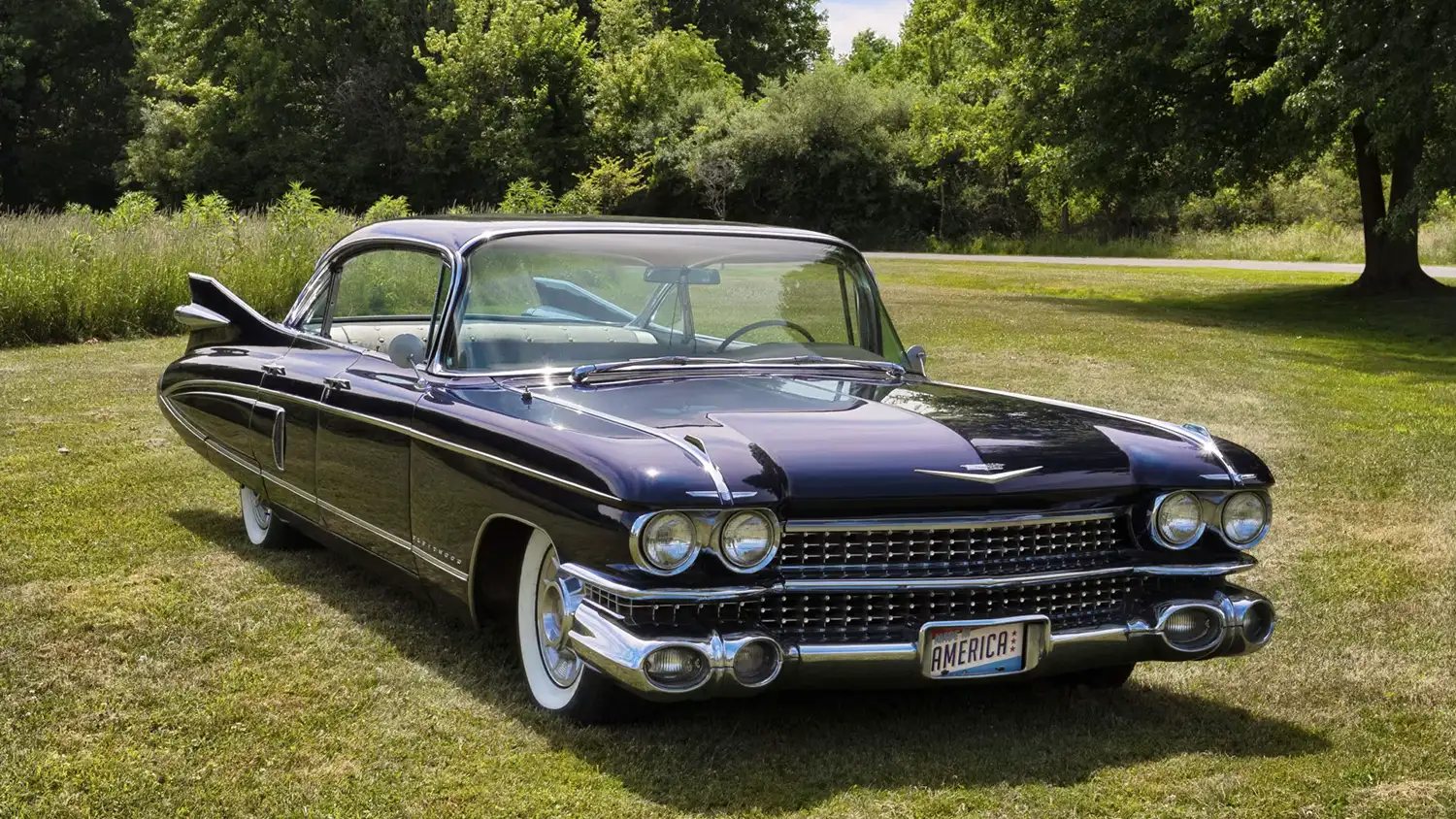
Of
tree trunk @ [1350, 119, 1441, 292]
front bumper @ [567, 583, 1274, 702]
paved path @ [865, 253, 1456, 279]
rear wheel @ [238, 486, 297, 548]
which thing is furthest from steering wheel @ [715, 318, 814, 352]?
paved path @ [865, 253, 1456, 279]

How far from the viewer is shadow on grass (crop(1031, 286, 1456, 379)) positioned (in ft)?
54.6

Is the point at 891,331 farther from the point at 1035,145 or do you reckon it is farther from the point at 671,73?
the point at 671,73

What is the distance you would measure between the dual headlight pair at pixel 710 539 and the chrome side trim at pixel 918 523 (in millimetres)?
88

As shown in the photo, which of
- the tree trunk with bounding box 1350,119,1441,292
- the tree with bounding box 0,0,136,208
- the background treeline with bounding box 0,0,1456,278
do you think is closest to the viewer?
the tree trunk with bounding box 1350,119,1441,292

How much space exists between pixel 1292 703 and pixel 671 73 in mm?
50633

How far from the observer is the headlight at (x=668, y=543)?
3.86 meters

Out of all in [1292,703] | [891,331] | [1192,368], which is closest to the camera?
[1292,703]

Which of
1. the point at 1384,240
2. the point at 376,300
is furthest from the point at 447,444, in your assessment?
the point at 1384,240

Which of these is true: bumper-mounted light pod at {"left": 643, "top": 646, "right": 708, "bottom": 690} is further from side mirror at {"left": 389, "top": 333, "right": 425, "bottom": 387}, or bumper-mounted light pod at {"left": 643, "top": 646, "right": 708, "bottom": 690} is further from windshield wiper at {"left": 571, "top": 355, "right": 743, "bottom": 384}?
side mirror at {"left": 389, "top": 333, "right": 425, "bottom": 387}

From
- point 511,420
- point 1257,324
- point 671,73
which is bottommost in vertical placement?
point 1257,324

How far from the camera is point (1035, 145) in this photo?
85.3ft

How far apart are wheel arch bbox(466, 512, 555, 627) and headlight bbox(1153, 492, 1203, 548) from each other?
186cm

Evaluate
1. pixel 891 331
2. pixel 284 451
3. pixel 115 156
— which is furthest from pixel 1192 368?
pixel 115 156

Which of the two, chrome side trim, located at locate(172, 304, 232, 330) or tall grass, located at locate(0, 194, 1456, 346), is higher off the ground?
chrome side trim, located at locate(172, 304, 232, 330)
